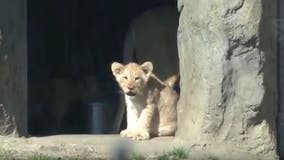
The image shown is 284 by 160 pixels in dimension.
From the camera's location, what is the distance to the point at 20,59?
8.61 metres

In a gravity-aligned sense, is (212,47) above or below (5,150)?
above

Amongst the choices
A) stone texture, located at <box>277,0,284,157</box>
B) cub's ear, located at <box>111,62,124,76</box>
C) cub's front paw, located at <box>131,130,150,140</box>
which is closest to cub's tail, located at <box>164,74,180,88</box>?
cub's ear, located at <box>111,62,124,76</box>

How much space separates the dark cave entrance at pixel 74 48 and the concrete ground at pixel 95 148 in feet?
8.59

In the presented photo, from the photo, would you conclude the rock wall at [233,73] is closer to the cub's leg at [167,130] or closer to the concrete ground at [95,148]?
the concrete ground at [95,148]

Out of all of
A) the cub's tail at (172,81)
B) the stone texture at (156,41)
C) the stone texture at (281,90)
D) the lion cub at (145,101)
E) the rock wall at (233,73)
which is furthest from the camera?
the stone texture at (156,41)

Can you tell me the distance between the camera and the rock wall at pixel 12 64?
8.42 m

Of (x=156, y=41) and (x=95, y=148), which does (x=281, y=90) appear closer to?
(x=95, y=148)

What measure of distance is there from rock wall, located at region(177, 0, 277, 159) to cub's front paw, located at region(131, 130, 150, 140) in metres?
0.52

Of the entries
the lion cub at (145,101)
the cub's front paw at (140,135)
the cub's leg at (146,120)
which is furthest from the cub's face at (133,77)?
the cub's front paw at (140,135)

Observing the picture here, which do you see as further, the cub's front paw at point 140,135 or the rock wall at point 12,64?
the cub's front paw at point 140,135

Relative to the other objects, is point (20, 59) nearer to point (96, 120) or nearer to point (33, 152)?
point (33, 152)

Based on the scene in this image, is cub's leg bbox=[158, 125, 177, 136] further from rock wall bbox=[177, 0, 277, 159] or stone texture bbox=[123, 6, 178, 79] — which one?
stone texture bbox=[123, 6, 178, 79]

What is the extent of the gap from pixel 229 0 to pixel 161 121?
1.57 m

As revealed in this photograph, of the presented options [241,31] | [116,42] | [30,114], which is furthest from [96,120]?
[241,31]
